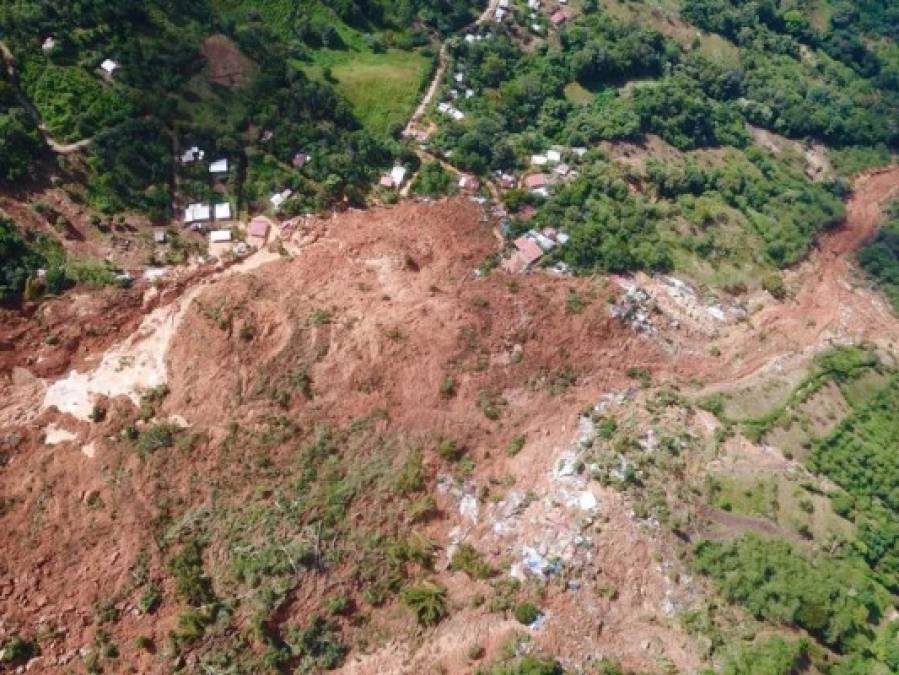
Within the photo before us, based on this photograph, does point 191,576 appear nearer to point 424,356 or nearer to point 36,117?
point 424,356

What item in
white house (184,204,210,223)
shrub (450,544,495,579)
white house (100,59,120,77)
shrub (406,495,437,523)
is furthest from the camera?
white house (100,59,120,77)

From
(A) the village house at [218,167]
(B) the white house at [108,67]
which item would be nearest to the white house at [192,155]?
(A) the village house at [218,167]

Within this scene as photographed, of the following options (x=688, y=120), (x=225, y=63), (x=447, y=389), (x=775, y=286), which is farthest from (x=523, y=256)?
(x=225, y=63)

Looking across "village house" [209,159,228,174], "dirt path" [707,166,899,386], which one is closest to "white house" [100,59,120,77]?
"village house" [209,159,228,174]

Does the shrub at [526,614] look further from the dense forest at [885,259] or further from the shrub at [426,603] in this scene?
the dense forest at [885,259]

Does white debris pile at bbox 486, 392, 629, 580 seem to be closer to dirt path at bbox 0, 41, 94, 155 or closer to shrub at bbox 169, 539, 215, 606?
shrub at bbox 169, 539, 215, 606
